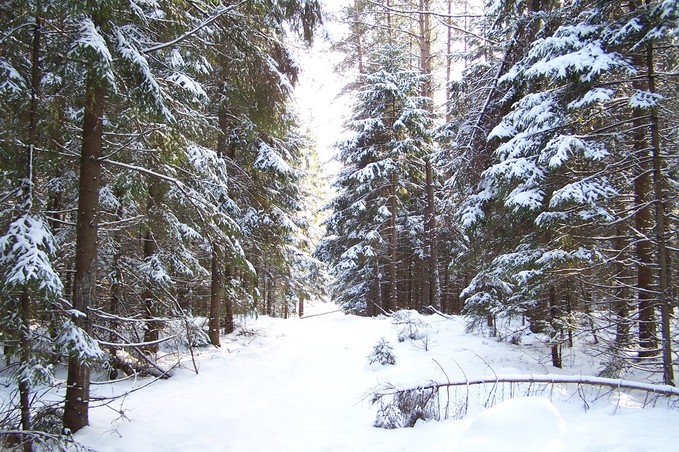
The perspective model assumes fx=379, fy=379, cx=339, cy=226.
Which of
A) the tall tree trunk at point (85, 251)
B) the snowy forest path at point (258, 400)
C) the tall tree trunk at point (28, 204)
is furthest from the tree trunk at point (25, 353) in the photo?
the snowy forest path at point (258, 400)

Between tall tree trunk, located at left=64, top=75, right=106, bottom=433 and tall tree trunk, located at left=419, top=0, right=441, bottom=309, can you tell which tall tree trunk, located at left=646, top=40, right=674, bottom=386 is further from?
tall tree trunk, located at left=419, top=0, right=441, bottom=309

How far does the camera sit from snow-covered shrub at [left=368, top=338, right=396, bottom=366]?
802 cm

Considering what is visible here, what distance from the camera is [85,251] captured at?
15.7 feet

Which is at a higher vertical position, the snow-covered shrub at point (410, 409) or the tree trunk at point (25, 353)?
the tree trunk at point (25, 353)

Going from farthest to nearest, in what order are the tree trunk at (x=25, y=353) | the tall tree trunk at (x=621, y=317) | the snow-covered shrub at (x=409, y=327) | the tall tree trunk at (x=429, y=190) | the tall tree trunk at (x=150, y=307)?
the tall tree trunk at (x=429, y=190) < the snow-covered shrub at (x=409, y=327) < the tall tree trunk at (x=150, y=307) < the tall tree trunk at (x=621, y=317) < the tree trunk at (x=25, y=353)

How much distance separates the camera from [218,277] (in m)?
9.91

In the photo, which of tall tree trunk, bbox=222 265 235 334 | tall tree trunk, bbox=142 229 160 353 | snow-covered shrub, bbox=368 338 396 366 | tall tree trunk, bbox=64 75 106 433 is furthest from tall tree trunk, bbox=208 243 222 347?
tall tree trunk, bbox=64 75 106 433

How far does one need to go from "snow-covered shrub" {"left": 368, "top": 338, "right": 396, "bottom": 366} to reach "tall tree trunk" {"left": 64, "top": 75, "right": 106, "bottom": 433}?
519 centimetres

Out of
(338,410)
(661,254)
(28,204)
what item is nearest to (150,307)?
(338,410)

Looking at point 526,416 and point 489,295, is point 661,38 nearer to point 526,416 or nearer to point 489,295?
point 526,416

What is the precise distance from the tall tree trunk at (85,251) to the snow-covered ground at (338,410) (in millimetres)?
380

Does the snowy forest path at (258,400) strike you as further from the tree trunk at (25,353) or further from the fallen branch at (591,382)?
the fallen branch at (591,382)

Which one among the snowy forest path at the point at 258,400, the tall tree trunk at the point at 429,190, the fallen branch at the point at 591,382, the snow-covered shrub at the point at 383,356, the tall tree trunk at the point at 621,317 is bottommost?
the snowy forest path at the point at 258,400

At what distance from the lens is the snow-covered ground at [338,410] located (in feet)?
11.7
